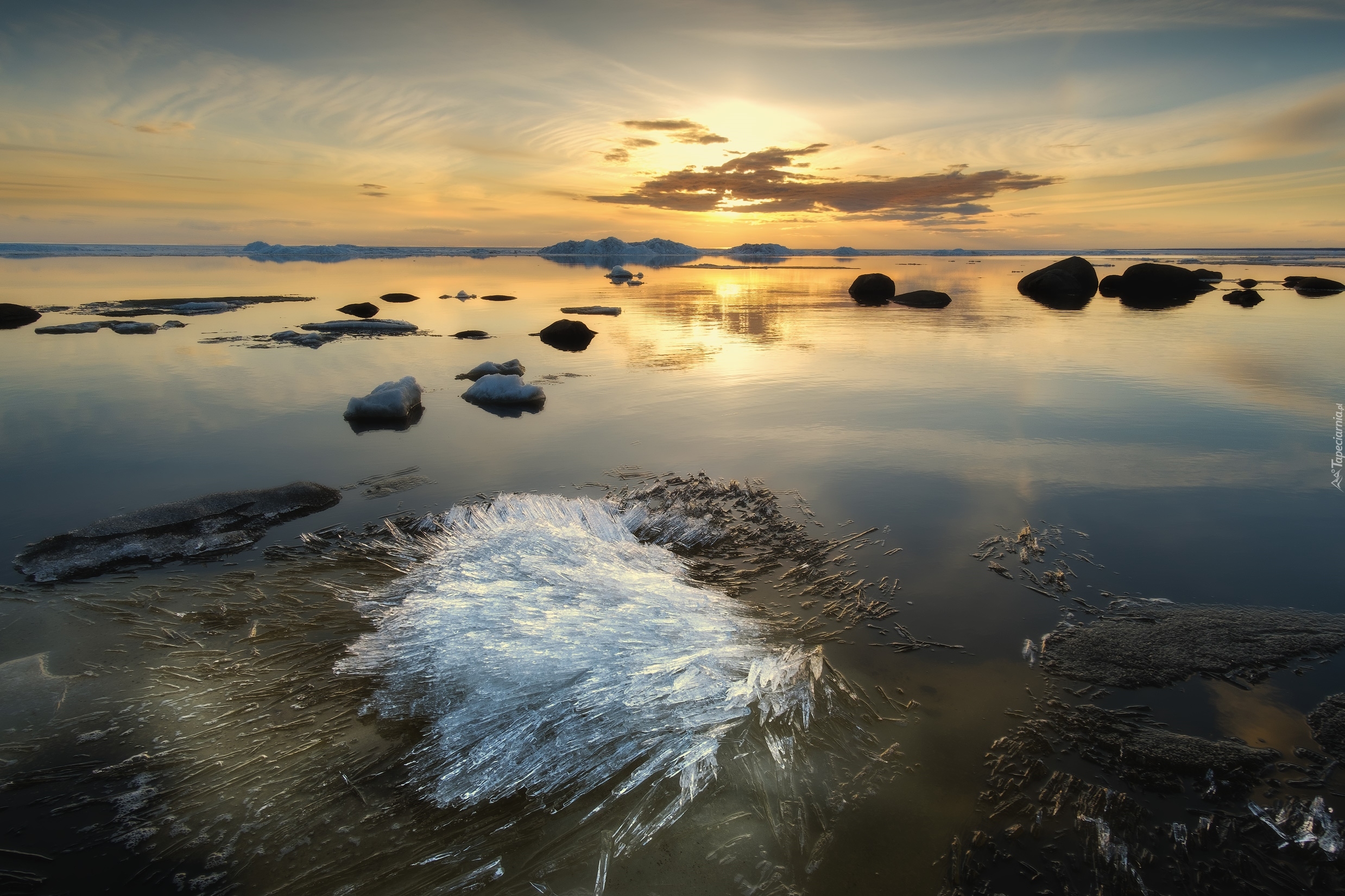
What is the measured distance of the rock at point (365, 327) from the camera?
19422 millimetres

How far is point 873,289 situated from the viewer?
3353 centimetres

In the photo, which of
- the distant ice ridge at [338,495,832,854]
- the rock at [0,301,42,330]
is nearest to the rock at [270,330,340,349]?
the rock at [0,301,42,330]

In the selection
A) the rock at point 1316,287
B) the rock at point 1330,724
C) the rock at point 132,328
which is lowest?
the rock at point 1330,724

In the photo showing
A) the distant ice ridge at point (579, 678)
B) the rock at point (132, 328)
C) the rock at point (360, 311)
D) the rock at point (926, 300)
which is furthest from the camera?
the rock at point (926, 300)

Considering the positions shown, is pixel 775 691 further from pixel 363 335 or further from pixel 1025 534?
pixel 363 335

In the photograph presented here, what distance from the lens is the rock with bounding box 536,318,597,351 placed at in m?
18.0

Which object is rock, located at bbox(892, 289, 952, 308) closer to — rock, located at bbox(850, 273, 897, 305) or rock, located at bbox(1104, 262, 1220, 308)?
rock, located at bbox(850, 273, 897, 305)

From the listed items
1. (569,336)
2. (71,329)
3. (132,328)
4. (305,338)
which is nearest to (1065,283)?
(569,336)

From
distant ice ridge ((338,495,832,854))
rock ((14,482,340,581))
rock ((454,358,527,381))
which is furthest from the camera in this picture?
rock ((454,358,527,381))

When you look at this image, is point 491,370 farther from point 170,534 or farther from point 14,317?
point 14,317

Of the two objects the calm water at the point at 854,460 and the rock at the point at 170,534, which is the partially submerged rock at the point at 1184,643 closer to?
the calm water at the point at 854,460

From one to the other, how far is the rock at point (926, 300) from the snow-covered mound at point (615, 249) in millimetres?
96998

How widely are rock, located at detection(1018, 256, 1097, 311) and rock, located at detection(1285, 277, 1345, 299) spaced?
982 centimetres

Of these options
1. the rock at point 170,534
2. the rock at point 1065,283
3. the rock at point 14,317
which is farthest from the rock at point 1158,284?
the rock at point 14,317
